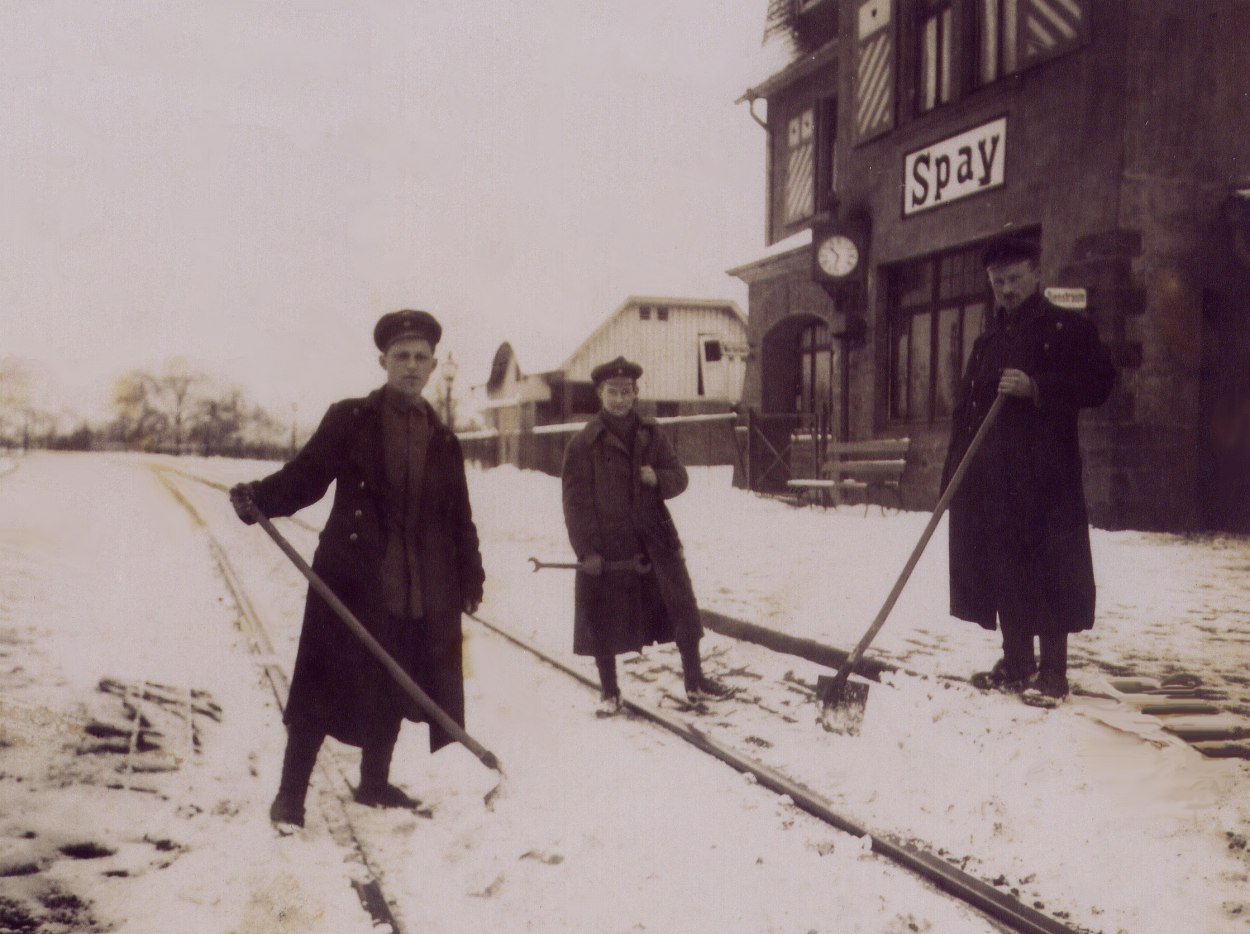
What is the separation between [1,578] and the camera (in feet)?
19.3

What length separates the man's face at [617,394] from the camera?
14.4ft

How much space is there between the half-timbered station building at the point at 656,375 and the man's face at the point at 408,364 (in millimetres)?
11162

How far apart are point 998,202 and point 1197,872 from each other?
772 centimetres

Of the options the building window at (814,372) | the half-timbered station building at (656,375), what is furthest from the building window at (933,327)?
the half-timbered station building at (656,375)

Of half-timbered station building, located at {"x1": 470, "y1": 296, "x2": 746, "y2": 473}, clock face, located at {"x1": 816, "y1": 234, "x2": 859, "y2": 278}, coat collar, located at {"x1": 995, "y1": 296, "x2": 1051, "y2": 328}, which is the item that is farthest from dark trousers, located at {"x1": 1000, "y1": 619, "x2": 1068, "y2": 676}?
half-timbered station building, located at {"x1": 470, "y1": 296, "x2": 746, "y2": 473}

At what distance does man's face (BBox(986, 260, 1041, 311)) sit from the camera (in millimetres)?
4223

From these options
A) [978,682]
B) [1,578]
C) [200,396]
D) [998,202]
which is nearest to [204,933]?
[200,396]

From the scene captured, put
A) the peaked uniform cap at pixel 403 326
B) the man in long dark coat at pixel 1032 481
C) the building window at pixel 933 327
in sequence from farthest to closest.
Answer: the building window at pixel 933 327 < the man in long dark coat at pixel 1032 481 < the peaked uniform cap at pixel 403 326

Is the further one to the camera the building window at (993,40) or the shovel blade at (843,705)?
the building window at (993,40)

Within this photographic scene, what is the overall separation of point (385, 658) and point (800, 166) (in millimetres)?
12350

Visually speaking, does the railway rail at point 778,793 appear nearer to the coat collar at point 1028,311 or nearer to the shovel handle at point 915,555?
the shovel handle at point 915,555

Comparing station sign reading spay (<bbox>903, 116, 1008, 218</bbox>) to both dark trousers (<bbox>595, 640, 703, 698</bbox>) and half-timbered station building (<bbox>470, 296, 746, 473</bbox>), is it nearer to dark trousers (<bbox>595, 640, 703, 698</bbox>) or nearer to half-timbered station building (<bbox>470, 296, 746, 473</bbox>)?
half-timbered station building (<bbox>470, 296, 746, 473</bbox>)

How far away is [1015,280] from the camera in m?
4.25

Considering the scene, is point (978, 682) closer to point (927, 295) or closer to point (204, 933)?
point (204, 933)
